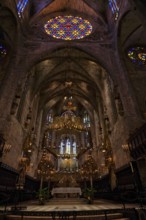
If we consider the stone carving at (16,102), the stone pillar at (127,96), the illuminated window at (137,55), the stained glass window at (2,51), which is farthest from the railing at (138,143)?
the stained glass window at (2,51)

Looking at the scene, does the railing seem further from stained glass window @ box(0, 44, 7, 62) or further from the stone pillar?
stained glass window @ box(0, 44, 7, 62)

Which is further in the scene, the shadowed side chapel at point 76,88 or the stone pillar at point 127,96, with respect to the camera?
the stone pillar at point 127,96

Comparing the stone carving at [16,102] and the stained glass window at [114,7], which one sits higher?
the stained glass window at [114,7]

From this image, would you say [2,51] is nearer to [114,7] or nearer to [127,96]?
[114,7]

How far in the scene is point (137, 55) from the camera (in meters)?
16.3

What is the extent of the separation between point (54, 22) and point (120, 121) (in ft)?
55.9

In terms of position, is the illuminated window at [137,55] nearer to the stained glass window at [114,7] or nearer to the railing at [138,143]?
the stained glass window at [114,7]

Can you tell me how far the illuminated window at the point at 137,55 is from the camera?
1570cm

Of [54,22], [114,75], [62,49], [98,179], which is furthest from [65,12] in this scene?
[98,179]

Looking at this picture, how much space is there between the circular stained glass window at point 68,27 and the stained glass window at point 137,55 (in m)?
6.56

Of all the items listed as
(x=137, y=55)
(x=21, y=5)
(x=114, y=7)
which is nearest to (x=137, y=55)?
(x=137, y=55)

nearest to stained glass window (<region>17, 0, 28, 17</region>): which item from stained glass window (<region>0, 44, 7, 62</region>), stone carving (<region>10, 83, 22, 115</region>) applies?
stained glass window (<region>0, 44, 7, 62</region>)

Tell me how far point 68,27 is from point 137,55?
10.3 metres

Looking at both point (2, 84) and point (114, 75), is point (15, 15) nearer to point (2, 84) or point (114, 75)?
point (2, 84)
